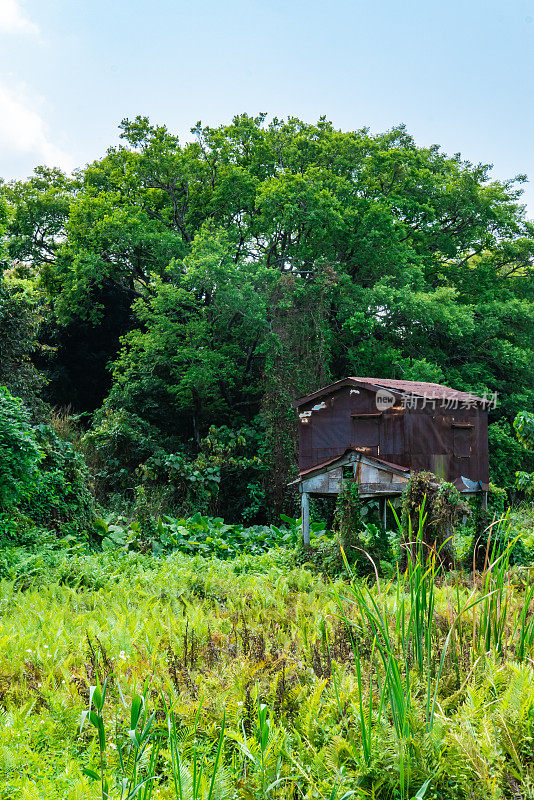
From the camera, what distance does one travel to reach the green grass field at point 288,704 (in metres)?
2.66

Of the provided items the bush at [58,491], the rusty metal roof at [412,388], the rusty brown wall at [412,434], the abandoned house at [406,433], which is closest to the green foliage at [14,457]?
the bush at [58,491]

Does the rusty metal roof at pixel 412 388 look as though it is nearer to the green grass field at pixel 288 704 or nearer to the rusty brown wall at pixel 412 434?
the rusty brown wall at pixel 412 434

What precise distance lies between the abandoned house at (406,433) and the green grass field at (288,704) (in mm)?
8058

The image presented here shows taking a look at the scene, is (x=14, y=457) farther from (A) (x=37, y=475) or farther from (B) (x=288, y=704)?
(B) (x=288, y=704)

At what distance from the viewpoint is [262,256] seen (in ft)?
77.2

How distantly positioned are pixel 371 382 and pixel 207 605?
28.7 feet

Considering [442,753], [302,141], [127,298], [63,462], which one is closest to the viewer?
[442,753]

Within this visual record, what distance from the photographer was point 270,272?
2041 centimetres

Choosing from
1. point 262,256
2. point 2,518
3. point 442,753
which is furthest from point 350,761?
point 262,256

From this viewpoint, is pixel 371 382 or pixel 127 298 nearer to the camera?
pixel 371 382

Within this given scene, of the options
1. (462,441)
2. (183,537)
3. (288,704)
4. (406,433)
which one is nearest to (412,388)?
(406,433)

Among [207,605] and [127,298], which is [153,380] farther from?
[207,605]

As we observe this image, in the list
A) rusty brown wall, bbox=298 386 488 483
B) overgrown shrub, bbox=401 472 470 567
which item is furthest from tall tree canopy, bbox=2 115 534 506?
overgrown shrub, bbox=401 472 470 567

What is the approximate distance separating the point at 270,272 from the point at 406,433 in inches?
344
